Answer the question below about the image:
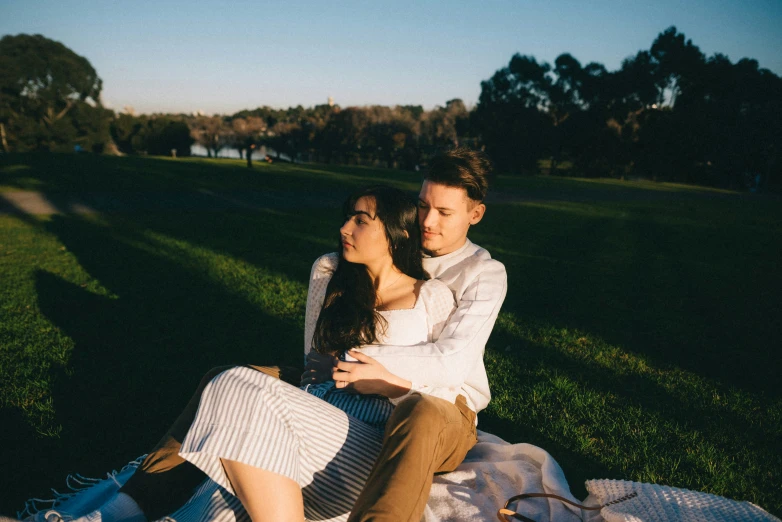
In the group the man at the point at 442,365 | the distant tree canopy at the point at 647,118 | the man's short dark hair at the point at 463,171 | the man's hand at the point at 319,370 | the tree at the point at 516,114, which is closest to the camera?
the man at the point at 442,365

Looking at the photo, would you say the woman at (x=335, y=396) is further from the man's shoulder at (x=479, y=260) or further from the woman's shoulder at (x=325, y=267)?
the man's shoulder at (x=479, y=260)

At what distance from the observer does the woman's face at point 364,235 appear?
9.06ft

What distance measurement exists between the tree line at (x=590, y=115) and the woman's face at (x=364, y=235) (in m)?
36.0

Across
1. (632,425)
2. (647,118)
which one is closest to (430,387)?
(632,425)

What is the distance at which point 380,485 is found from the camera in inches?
69.2

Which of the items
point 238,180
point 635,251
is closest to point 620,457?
point 635,251

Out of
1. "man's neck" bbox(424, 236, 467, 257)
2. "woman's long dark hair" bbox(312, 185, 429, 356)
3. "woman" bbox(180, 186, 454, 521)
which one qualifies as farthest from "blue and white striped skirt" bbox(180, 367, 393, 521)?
"man's neck" bbox(424, 236, 467, 257)

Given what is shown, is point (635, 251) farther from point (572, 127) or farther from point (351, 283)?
point (572, 127)

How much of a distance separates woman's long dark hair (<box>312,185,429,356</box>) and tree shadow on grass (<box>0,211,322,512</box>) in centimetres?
165

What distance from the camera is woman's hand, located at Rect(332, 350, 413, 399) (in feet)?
7.50

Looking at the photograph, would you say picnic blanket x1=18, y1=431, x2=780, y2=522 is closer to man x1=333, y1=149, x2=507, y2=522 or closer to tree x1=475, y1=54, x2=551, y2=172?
man x1=333, y1=149, x2=507, y2=522

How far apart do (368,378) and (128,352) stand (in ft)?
10.9

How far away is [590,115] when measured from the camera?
148ft

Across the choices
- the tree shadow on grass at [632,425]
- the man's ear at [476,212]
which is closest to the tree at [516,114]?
the tree shadow on grass at [632,425]
